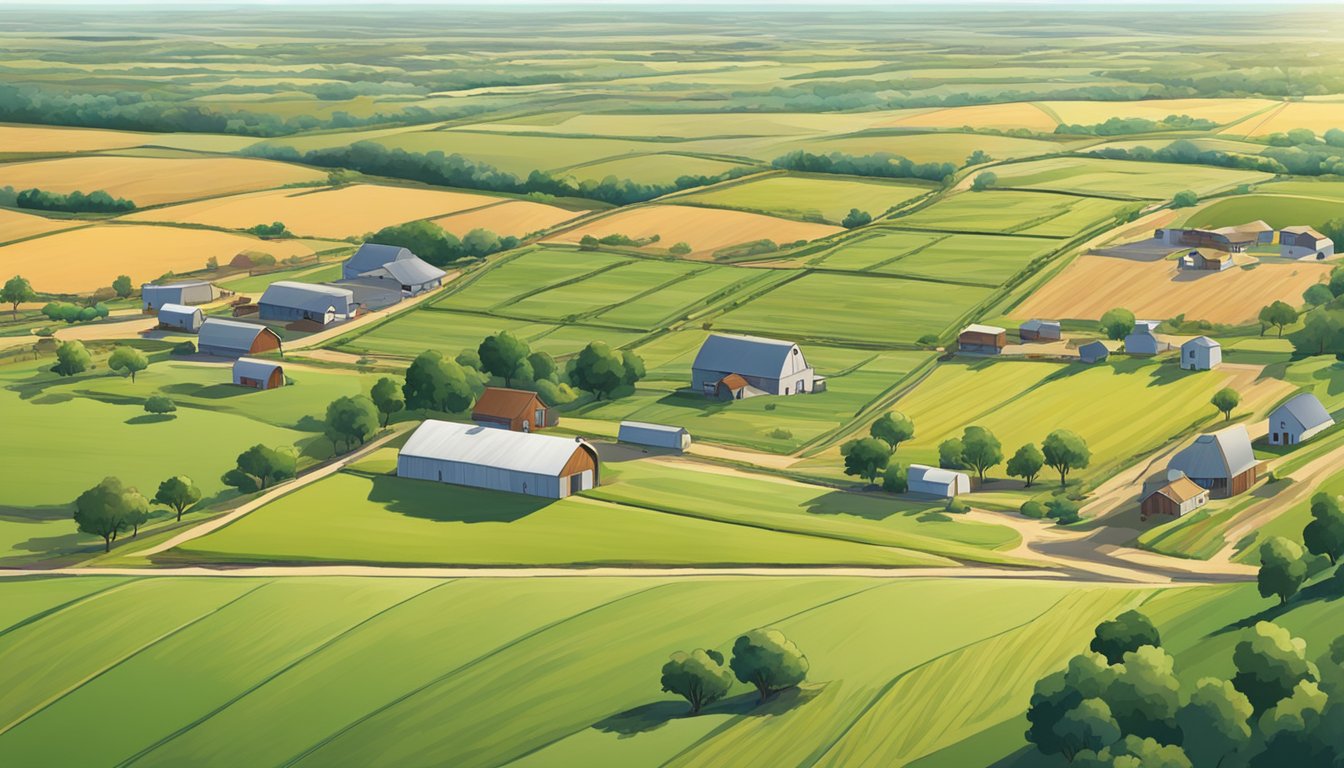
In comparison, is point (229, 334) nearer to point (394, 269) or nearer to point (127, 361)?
point (127, 361)

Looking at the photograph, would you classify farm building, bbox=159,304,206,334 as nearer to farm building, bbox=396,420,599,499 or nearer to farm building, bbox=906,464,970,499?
farm building, bbox=396,420,599,499

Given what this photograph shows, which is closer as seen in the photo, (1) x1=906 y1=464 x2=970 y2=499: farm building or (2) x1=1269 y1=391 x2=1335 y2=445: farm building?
(1) x1=906 y1=464 x2=970 y2=499: farm building

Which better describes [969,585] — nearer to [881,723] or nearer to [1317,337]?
[881,723]

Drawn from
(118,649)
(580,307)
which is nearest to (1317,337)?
(580,307)

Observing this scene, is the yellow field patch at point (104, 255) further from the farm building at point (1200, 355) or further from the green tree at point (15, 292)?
the farm building at point (1200, 355)

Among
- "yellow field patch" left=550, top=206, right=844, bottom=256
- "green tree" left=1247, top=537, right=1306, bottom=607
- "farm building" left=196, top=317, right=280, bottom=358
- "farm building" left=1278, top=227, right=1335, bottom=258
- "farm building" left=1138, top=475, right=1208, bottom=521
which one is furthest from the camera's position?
"yellow field patch" left=550, top=206, right=844, bottom=256

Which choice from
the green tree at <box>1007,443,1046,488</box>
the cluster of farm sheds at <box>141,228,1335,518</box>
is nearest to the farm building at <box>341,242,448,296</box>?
the cluster of farm sheds at <box>141,228,1335,518</box>

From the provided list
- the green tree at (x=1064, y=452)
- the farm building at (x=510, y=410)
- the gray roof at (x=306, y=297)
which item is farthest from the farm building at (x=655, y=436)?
the gray roof at (x=306, y=297)
